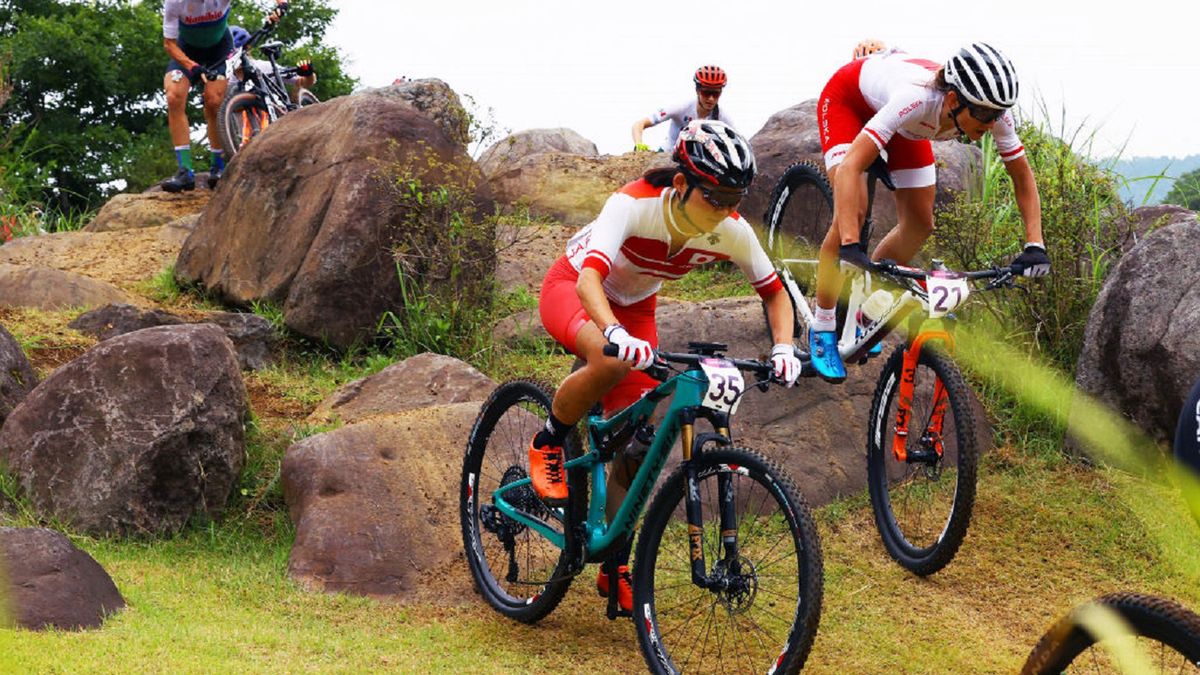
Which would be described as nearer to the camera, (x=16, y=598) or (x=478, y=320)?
(x=16, y=598)

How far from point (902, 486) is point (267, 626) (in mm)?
3506

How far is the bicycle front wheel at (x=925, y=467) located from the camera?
680cm

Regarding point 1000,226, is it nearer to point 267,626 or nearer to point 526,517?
point 526,517

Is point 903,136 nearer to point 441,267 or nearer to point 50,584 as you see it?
point 441,267

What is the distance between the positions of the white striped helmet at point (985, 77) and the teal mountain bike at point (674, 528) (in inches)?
73.4

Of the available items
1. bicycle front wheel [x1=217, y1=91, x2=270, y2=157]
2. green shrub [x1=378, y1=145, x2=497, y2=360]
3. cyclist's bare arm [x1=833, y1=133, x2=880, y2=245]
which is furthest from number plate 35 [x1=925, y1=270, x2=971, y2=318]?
bicycle front wheel [x1=217, y1=91, x2=270, y2=157]

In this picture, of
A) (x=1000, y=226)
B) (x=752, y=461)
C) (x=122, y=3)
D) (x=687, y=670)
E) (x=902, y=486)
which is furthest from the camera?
(x=122, y=3)

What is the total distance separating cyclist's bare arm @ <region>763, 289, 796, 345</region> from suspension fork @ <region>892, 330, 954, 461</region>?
130 centimetres

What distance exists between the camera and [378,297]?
37.0ft

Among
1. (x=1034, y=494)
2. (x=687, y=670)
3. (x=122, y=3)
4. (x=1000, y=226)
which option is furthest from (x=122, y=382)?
(x=122, y=3)

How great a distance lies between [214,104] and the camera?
15531mm

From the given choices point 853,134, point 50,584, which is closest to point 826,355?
point 853,134

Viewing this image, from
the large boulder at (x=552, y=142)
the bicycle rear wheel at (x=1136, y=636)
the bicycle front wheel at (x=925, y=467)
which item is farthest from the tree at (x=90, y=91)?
the bicycle rear wheel at (x=1136, y=636)

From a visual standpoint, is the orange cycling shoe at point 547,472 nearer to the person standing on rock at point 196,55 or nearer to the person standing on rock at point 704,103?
the person standing on rock at point 704,103
